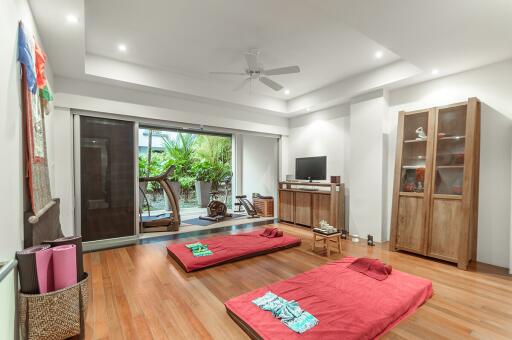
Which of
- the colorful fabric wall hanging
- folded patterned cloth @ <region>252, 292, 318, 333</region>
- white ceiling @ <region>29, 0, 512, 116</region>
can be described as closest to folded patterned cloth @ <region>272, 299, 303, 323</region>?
folded patterned cloth @ <region>252, 292, 318, 333</region>

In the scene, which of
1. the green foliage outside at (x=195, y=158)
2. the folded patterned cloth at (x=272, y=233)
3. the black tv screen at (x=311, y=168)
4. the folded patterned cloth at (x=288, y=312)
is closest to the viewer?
the folded patterned cloth at (x=288, y=312)

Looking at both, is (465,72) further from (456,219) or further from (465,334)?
(465,334)

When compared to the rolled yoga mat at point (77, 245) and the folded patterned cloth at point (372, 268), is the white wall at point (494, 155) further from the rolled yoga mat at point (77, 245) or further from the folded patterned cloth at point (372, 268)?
the rolled yoga mat at point (77, 245)

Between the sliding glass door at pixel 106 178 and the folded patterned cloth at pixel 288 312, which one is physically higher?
the sliding glass door at pixel 106 178

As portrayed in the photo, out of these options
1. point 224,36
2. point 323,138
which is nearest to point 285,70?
point 224,36

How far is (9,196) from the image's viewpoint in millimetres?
1644

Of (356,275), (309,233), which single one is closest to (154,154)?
(309,233)

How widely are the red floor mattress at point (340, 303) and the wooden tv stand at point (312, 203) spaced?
80.1 inches

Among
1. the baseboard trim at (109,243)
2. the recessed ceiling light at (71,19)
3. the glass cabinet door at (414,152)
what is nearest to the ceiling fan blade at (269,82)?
the glass cabinet door at (414,152)

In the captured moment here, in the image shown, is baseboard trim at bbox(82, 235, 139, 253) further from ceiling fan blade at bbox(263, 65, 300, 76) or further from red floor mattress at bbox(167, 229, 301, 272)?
ceiling fan blade at bbox(263, 65, 300, 76)

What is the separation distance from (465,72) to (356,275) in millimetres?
3470

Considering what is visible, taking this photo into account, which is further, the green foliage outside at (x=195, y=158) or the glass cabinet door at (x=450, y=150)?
the green foliage outside at (x=195, y=158)

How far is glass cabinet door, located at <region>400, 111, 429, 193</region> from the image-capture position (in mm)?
3922

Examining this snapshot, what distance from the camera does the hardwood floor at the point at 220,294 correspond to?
6.73ft
